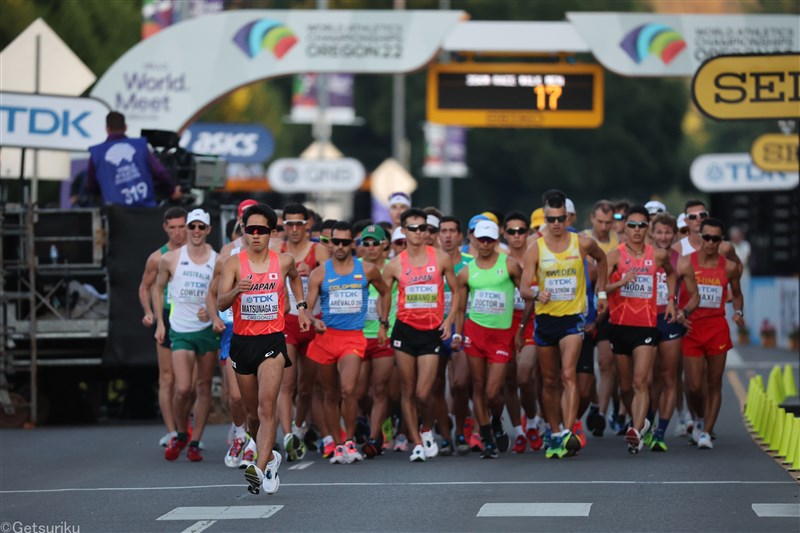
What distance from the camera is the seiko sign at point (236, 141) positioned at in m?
36.0

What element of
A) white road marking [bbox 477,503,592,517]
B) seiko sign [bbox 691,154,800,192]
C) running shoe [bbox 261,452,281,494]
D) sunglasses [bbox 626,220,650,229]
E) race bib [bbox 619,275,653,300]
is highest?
seiko sign [bbox 691,154,800,192]

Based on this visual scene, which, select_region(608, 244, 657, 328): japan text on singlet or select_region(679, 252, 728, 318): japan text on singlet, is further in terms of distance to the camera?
select_region(679, 252, 728, 318): japan text on singlet

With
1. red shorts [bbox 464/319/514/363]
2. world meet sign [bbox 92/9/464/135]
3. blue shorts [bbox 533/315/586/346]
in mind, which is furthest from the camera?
world meet sign [bbox 92/9/464/135]

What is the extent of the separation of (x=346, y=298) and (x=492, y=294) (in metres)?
1.34

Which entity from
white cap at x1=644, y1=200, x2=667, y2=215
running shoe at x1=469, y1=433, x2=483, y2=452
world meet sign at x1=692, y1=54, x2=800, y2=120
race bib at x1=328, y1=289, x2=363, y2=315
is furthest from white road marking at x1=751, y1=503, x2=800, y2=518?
world meet sign at x1=692, y1=54, x2=800, y2=120

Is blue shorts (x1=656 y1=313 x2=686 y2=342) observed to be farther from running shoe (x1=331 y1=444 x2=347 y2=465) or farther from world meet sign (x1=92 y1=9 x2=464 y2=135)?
world meet sign (x1=92 y1=9 x2=464 y2=135)

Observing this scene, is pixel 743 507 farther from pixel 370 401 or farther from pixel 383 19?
pixel 383 19

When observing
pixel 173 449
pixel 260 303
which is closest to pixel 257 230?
pixel 260 303

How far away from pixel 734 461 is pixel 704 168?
24.1 m

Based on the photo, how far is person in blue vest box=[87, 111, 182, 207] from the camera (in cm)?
1991

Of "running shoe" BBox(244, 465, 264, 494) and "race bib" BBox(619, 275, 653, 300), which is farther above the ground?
"race bib" BBox(619, 275, 653, 300)

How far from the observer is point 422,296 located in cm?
1638

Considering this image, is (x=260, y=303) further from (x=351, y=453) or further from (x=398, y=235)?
(x=398, y=235)

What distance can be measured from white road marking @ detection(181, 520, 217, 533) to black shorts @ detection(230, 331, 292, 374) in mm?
1828
